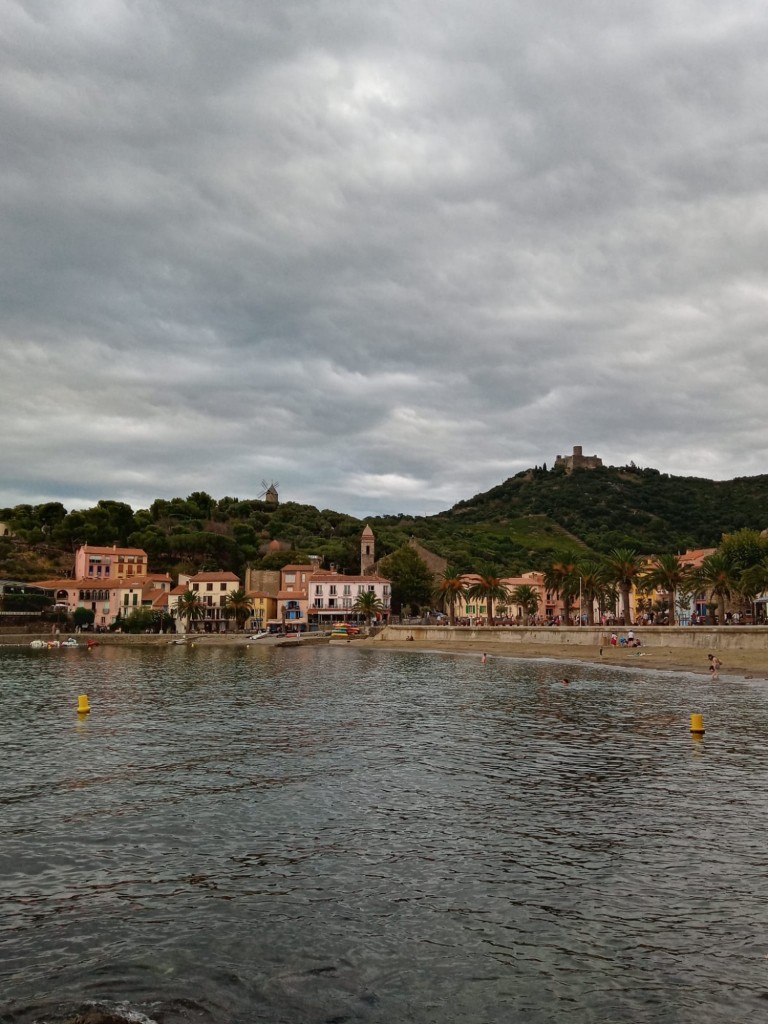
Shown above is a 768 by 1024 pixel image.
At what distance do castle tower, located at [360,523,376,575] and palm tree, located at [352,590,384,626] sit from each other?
22110mm

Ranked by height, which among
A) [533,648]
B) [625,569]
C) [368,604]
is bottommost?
[533,648]

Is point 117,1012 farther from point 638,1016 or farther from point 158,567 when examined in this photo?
point 158,567

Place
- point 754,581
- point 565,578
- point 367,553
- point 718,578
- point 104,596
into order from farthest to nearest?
point 367,553
point 104,596
point 565,578
point 718,578
point 754,581

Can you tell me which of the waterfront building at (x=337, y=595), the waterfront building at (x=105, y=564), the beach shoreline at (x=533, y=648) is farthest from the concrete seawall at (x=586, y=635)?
the waterfront building at (x=105, y=564)

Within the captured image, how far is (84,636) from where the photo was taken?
136625 millimetres

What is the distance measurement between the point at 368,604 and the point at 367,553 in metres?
32.7

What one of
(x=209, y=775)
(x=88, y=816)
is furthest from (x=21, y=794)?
(x=209, y=775)

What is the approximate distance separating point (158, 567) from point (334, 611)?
50.7 m

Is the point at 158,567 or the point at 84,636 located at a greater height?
the point at 158,567

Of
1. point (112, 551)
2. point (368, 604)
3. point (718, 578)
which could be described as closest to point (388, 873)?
point (718, 578)

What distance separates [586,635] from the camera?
9112 cm

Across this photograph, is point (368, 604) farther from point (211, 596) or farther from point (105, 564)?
point (105, 564)

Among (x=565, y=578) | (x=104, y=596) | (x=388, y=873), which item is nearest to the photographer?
(x=388, y=873)

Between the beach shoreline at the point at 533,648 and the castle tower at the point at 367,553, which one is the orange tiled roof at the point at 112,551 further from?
the castle tower at the point at 367,553
